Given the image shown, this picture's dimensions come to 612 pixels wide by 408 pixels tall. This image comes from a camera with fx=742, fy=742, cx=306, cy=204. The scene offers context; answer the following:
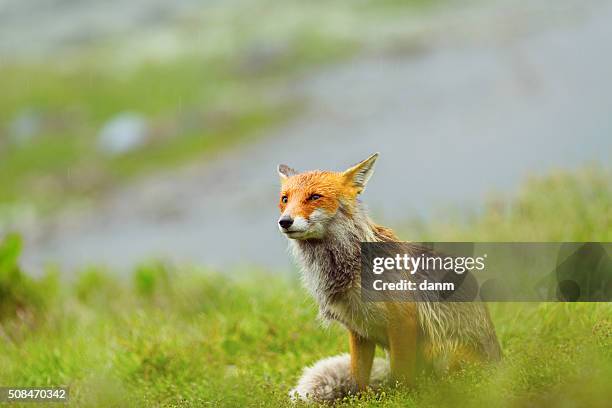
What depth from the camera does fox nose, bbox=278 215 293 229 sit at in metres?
4.86

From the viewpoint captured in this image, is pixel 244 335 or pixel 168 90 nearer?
pixel 244 335

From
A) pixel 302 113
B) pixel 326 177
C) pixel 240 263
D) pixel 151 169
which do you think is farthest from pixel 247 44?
pixel 326 177

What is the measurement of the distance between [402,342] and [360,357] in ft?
1.44

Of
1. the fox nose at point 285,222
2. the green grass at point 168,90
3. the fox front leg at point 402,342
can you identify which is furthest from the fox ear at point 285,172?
the green grass at point 168,90

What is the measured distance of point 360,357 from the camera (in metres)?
5.37

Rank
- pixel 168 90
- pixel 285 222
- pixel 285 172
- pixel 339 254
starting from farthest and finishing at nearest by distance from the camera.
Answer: pixel 168 90, pixel 285 172, pixel 339 254, pixel 285 222

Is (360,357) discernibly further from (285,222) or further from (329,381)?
(285,222)

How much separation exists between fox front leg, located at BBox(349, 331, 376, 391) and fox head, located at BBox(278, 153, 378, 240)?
0.83 meters

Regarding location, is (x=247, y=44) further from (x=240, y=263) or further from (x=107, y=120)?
(x=240, y=263)

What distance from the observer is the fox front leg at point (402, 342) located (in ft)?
16.6

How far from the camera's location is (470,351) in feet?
17.3

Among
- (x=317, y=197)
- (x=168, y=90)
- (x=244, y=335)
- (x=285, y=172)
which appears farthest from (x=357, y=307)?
(x=168, y=90)

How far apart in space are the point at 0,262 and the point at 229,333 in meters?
3.13

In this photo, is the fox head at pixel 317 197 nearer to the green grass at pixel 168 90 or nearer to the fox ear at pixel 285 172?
the fox ear at pixel 285 172
